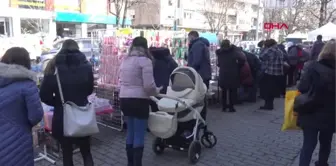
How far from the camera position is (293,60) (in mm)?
10328

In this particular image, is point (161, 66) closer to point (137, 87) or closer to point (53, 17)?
point (137, 87)

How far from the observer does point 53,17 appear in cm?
2567

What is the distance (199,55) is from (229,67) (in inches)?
47.9

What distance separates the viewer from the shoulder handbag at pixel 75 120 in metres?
3.19

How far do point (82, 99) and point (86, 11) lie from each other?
91.1 ft

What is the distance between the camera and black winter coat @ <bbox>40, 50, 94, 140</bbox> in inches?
125

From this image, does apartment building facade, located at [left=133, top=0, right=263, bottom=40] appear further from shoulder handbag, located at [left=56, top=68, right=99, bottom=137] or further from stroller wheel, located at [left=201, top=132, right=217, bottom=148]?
shoulder handbag, located at [left=56, top=68, right=99, bottom=137]

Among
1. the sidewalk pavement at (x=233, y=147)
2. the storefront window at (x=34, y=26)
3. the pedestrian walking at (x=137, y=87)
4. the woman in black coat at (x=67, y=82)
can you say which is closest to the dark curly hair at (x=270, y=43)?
the sidewalk pavement at (x=233, y=147)

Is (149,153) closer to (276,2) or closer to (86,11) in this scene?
(276,2)

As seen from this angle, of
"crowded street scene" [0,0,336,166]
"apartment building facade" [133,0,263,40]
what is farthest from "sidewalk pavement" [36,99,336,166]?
"apartment building facade" [133,0,263,40]

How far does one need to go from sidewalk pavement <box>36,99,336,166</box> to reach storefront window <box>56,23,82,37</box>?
23.9 m

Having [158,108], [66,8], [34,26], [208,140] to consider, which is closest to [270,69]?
[208,140]

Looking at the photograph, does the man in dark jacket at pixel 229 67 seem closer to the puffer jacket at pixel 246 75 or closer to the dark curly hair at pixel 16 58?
the puffer jacket at pixel 246 75

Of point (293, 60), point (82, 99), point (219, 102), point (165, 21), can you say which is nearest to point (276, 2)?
point (293, 60)
